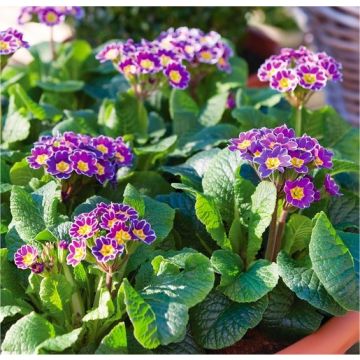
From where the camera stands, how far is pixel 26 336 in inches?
52.4

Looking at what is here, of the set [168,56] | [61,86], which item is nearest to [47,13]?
[61,86]

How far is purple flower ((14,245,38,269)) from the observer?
1.33 meters

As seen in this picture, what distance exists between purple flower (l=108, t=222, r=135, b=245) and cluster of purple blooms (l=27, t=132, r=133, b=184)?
251 millimetres

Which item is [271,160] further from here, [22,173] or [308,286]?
[22,173]

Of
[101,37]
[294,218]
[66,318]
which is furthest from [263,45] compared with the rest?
[66,318]

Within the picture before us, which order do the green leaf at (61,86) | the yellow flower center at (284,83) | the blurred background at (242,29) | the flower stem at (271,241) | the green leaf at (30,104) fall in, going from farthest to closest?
the blurred background at (242,29)
the green leaf at (61,86)
the green leaf at (30,104)
the yellow flower center at (284,83)
the flower stem at (271,241)

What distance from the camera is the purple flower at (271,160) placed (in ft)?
4.41

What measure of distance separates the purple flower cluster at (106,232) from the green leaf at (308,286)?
279mm

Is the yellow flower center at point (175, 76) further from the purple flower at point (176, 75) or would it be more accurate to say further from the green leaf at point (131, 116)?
the green leaf at point (131, 116)

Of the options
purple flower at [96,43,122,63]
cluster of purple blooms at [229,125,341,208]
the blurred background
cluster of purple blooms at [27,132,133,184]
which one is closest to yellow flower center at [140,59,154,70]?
purple flower at [96,43,122,63]

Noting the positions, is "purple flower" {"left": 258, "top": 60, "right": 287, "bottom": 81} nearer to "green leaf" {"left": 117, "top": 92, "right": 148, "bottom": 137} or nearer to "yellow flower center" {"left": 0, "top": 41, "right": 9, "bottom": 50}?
"green leaf" {"left": 117, "top": 92, "right": 148, "bottom": 137}

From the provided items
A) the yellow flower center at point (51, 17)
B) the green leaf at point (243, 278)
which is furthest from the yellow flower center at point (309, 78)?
the yellow flower center at point (51, 17)

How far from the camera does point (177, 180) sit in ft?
5.96

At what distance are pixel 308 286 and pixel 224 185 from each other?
11.9 inches
